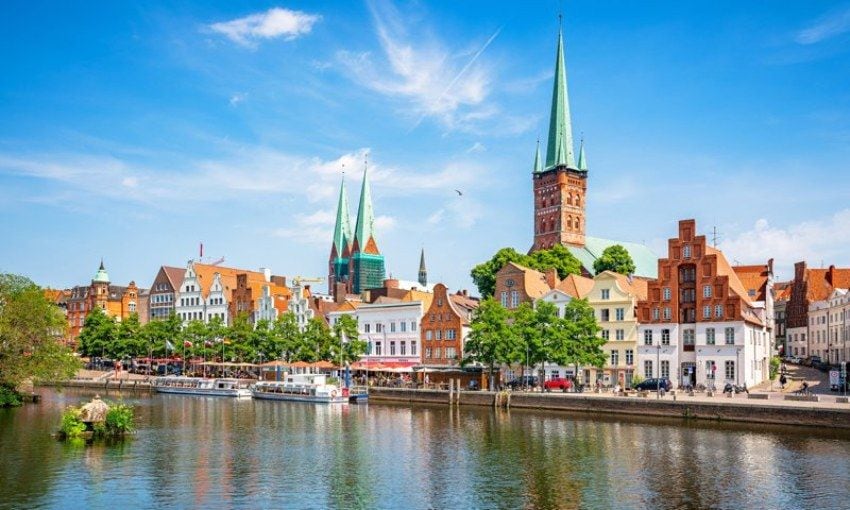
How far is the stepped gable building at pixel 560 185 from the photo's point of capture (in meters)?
177

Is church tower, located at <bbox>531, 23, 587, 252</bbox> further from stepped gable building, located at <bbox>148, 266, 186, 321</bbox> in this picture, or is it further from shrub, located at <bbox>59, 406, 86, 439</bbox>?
shrub, located at <bbox>59, 406, 86, 439</bbox>

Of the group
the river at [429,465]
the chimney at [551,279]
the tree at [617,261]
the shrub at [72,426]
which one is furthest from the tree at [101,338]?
the shrub at [72,426]

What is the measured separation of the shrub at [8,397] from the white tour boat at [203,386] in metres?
26.4

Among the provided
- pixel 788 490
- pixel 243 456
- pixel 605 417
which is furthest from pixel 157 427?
pixel 788 490

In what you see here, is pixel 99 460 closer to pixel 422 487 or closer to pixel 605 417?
pixel 422 487

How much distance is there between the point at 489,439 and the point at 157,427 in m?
25.9

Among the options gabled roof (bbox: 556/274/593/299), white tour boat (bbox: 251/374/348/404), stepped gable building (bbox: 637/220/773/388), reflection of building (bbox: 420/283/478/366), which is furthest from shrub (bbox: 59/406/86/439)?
gabled roof (bbox: 556/274/593/299)

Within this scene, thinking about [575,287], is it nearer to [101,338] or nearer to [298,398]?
[298,398]

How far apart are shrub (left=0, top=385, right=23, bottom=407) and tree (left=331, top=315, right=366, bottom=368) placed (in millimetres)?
37765

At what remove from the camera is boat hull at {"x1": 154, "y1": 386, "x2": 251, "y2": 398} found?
→ 104m

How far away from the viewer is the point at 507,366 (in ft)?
325

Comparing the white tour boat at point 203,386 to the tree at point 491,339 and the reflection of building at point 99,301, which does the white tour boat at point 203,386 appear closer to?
the tree at point 491,339

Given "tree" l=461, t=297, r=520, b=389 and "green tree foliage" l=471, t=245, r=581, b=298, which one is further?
"green tree foliage" l=471, t=245, r=581, b=298

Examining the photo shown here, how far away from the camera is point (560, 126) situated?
7042 inches
